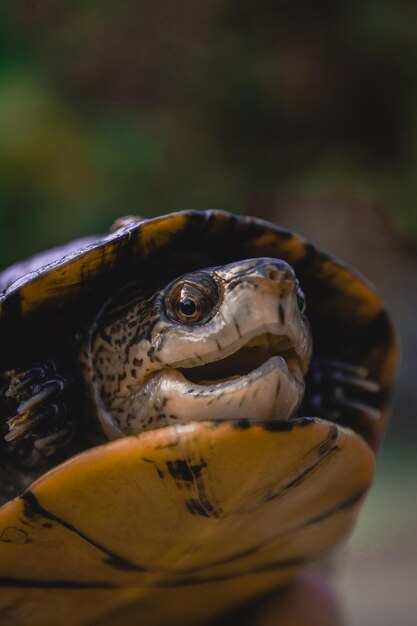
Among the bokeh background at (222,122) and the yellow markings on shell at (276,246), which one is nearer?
the yellow markings on shell at (276,246)

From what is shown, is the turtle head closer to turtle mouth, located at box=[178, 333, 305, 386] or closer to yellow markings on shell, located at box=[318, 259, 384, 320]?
turtle mouth, located at box=[178, 333, 305, 386]

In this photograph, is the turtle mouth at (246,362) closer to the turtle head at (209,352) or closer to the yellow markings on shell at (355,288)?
the turtle head at (209,352)

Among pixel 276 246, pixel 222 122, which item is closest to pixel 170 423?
pixel 276 246

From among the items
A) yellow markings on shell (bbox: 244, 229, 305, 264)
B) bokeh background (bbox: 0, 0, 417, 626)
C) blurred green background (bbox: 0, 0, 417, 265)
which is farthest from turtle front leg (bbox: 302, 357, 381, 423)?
blurred green background (bbox: 0, 0, 417, 265)

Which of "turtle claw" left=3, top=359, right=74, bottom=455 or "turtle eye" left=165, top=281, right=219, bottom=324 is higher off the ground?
"turtle eye" left=165, top=281, right=219, bottom=324

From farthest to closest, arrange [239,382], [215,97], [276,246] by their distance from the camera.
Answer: [215,97] → [276,246] → [239,382]

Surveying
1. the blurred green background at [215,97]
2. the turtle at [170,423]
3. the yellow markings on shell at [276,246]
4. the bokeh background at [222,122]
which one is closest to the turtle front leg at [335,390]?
the turtle at [170,423]

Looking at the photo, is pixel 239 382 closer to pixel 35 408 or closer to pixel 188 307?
pixel 188 307

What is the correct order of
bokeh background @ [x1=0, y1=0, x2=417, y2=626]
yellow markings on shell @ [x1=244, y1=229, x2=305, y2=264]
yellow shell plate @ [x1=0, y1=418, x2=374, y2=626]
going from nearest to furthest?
yellow shell plate @ [x1=0, y1=418, x2=374, y2=626]
yellow markings on shell @ [x1=244, y1=229, x2=305, y2=264]
bokeh background @ [x1=0, y1=0, x2=417, y2=626]
